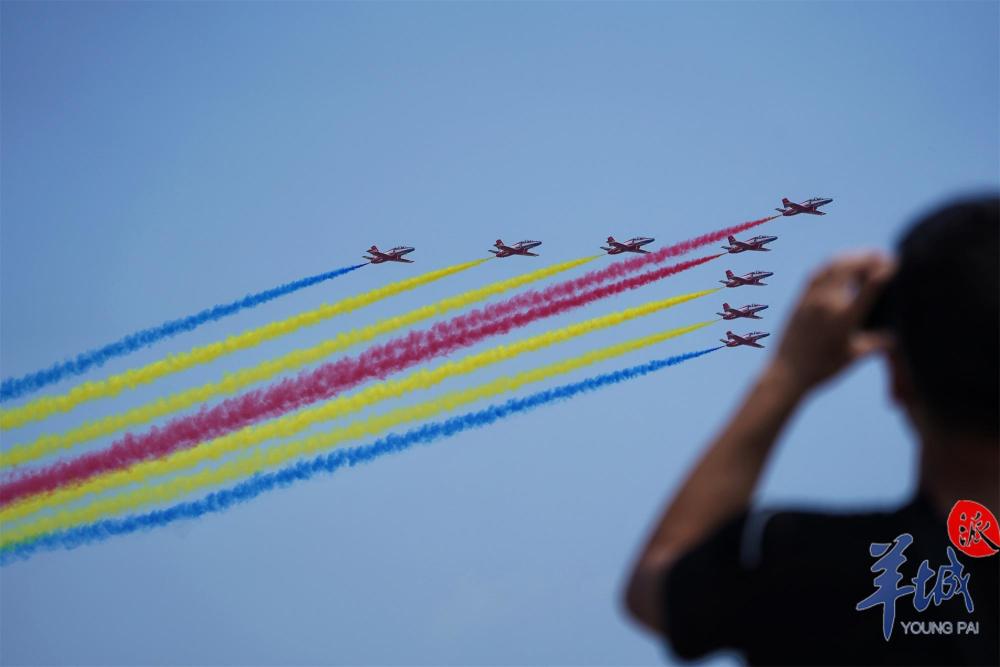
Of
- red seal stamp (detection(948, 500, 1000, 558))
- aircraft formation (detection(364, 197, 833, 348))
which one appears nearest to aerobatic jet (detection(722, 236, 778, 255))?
aircraft formation (detection(364, 197, 833, 348))

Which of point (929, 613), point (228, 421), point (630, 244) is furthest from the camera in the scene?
point (630, 244)

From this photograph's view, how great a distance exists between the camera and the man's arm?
3.00 m

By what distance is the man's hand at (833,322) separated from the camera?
2986 millimetres

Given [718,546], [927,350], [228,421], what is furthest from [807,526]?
[228,421]

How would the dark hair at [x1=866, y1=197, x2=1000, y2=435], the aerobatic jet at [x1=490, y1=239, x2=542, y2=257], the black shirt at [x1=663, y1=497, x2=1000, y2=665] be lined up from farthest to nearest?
the aerobatic jet at [x1=490, y1=239, x2=542, y2=257] < the black shirt at [x1=663, y1=497, x2=1000, y2=665] < the dark hair at [x1=866, y1=197, x2=1000, y2=435]

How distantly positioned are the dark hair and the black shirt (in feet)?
1.67

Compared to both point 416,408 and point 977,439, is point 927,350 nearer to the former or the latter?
point 977,439

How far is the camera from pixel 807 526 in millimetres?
3379

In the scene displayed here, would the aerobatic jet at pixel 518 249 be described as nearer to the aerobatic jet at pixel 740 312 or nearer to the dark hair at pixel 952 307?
the aerobatic jet at pixel 740 312

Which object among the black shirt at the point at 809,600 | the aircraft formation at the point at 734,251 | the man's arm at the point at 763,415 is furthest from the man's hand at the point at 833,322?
the aircraft formation at the point at 734,251

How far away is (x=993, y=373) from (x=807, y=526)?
0.66 meters

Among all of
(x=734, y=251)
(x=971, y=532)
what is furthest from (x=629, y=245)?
(x=971, y=532)

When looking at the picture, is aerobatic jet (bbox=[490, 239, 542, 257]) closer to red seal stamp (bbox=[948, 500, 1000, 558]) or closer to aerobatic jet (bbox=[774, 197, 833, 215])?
aerobatic jet (bbox=[774, 197, 833, 215])

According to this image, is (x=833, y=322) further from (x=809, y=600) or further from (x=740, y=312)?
(x=740, y=312)
